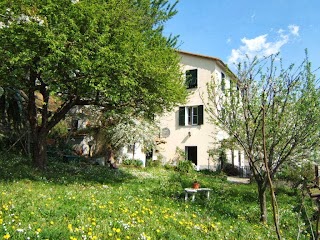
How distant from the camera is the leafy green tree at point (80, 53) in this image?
12289mm

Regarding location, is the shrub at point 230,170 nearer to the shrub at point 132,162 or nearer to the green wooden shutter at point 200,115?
the green wooden shutter at point 200,115

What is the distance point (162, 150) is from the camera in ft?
101

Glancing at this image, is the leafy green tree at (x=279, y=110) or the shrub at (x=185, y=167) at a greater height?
the leafy green tree at (x=279, y=110)

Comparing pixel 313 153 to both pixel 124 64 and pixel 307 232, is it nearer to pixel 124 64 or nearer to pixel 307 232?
pixel 307 232

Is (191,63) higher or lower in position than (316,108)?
higher

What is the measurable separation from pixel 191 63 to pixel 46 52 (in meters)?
20.1

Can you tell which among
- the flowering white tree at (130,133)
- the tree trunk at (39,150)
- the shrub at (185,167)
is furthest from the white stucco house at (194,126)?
the tree trunk at (39,150)

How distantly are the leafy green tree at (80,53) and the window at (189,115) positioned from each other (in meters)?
14.3

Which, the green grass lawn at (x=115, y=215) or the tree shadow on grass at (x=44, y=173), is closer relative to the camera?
the green grass lawn at (x=115, y=215)

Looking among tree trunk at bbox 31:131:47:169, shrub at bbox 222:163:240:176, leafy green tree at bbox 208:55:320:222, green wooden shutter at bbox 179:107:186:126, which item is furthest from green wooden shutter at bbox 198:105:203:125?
leafy green tree at bbox 208:55:320:222

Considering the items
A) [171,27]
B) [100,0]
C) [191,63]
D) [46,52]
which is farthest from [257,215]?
[191,63]

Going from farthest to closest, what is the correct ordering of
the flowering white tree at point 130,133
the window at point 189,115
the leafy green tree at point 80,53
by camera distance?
the window at point 189,115
the flowering white tree at point 130,133
the leafy green tree at point 80,53

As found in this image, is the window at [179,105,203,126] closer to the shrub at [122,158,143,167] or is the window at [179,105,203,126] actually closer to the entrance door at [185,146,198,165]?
the entrance door at [185,146,198,165]

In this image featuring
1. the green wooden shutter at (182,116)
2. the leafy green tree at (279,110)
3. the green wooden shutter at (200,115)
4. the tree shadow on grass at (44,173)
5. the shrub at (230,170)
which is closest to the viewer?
the leafy green tree at (279,110)
